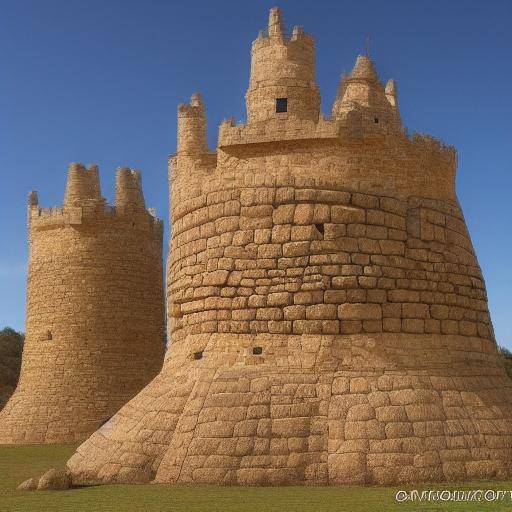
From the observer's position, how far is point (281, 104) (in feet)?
44.5

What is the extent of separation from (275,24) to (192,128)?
221 centimetres

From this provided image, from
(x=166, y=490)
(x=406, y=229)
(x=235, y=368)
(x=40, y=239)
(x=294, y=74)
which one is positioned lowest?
(x=166, y=490)

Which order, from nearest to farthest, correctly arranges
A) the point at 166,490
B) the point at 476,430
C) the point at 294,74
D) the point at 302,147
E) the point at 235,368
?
the point at 166,490 → the point at 476,430 → the point at 235,368 → the point at 302,147 → the point at 294,74

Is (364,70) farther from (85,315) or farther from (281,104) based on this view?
(85,315)

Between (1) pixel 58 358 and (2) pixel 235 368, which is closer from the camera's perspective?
(2) pixel 235 368

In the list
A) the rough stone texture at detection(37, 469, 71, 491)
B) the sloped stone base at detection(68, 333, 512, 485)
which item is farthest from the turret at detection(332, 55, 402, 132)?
the rough stone texture at detection(37, 469, 71, 491)

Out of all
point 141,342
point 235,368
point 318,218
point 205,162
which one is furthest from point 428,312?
point 141,342

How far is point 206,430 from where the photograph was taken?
36.3 ft

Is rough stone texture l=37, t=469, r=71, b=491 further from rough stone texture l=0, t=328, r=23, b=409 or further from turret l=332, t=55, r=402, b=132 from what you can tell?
rough stone texture l=0, t=328, r=23, b=409

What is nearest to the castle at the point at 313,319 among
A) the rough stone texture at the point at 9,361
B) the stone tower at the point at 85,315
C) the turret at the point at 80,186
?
the stone tower at the point at 85,315

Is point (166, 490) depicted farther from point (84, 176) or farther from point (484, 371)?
point (84, 176)

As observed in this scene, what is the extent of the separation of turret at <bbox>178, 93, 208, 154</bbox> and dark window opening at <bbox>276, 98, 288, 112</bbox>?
124cm

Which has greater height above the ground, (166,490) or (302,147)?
(302,147)

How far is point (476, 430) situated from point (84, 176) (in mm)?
19212
